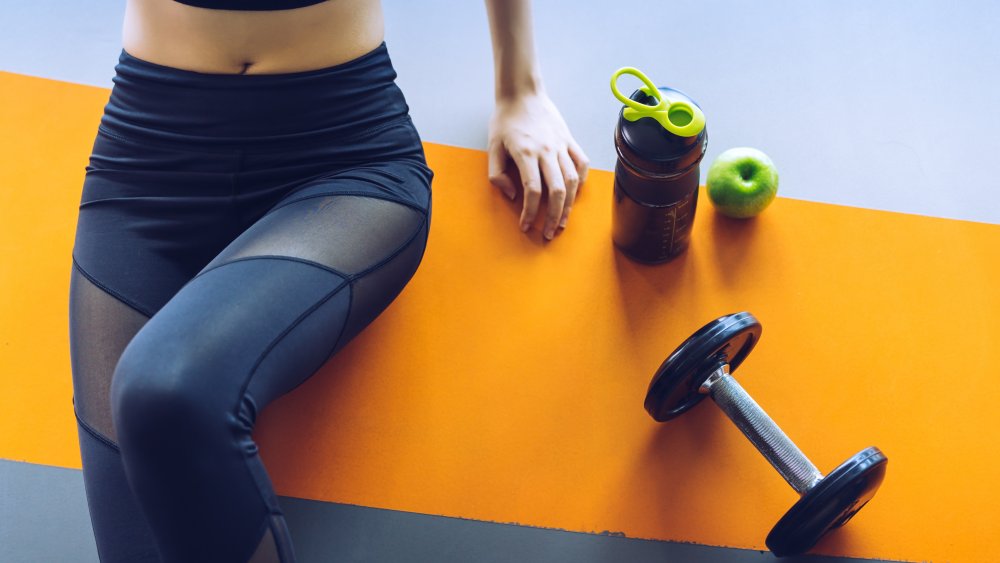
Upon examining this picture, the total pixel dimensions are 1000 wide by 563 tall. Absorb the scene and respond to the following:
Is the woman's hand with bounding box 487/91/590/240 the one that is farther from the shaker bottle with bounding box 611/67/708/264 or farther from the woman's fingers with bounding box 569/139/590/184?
the shaker bottle with bounding box 611/67/708/264

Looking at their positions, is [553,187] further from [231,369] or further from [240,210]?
[231,369]

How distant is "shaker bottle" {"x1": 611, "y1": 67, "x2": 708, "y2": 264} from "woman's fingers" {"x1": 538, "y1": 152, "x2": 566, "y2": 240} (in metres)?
0.09

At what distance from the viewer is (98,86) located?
1438 millimetres

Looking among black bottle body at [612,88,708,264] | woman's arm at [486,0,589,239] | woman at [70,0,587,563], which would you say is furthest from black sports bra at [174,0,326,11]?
black bottle body at [612,88,708,264]

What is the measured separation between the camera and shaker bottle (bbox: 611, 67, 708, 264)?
1003mm

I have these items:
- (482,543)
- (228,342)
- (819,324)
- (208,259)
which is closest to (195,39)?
(208,259)

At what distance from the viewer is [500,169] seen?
1.31m

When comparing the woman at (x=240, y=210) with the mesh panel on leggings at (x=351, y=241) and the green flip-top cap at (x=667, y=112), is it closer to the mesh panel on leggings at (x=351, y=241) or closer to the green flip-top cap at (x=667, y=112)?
the mesh panel on leggings at (x=351, y=241)

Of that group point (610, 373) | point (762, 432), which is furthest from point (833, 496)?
point (610, 373)

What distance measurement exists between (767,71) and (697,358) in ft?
2.44

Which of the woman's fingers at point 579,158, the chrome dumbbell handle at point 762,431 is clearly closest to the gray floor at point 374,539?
the chrome dumbbell handle at point 762,431

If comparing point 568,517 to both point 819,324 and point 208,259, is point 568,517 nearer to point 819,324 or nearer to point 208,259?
point 819,324

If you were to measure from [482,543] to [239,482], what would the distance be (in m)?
0.41

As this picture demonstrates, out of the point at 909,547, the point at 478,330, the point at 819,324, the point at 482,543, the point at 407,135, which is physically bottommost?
the point at 482,543
